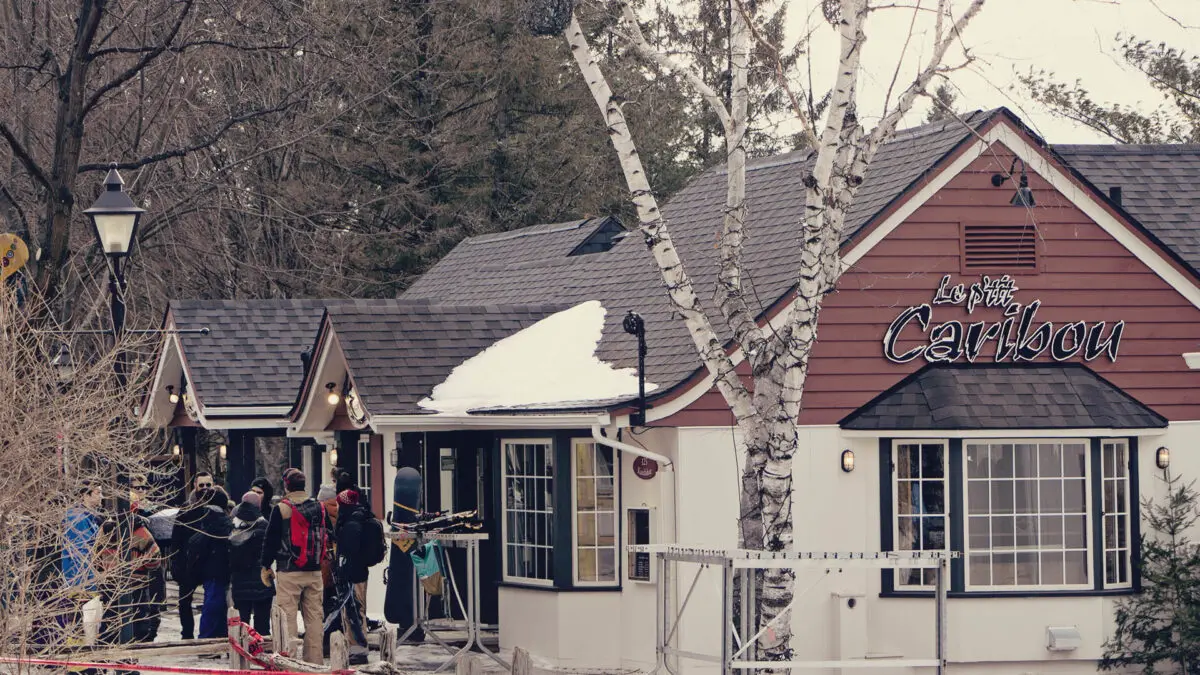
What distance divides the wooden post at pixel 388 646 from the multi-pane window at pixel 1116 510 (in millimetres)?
6955

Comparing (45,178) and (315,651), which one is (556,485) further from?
(45,178)

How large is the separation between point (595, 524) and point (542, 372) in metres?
1.85

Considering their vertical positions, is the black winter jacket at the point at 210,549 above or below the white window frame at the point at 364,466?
below

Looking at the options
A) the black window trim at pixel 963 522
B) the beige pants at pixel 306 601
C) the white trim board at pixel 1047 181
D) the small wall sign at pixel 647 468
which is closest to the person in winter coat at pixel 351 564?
the beige pants at pixel 306 601

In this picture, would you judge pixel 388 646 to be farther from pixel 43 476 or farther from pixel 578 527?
pixel 578 527

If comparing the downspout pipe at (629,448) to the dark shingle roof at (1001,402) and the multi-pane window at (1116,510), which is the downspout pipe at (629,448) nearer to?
the dark shingle roof at (1001,402)

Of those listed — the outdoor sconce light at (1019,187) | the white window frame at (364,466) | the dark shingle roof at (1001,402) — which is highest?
the outdoor sconce light at (1019,187)

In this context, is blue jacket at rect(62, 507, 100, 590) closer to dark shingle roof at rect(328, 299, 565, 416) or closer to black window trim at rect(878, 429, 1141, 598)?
dark shingle roof at rect(328, 299, 565, 416)

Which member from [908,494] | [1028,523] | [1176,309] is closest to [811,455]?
[908,494]

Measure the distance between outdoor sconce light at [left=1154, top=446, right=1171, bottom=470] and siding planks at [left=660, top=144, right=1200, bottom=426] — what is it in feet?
1.34

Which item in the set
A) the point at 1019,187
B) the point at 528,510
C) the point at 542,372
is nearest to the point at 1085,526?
the point at 1019,187

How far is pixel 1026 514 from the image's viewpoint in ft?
58.6

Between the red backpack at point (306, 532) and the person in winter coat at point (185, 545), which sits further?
the person in winter coat at point (185, 545)

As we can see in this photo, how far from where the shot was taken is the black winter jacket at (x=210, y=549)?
18297 millimetres
